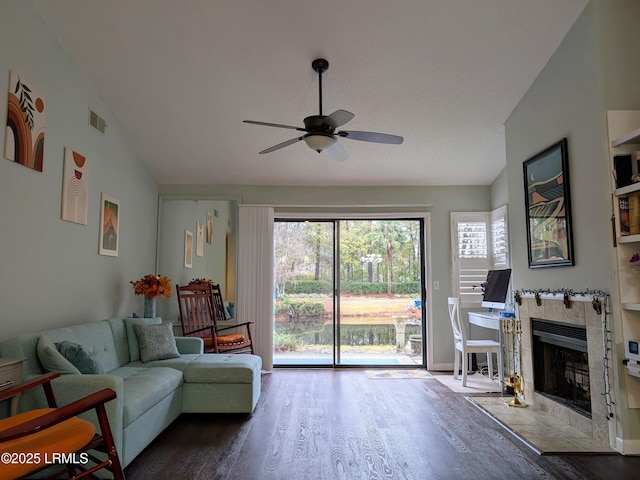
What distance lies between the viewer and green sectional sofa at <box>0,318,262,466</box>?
8.46 ft

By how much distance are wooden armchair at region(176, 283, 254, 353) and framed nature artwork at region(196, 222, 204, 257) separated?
50 centimetres

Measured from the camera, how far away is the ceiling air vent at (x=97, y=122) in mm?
4021

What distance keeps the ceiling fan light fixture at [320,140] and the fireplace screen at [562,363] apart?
8.08 feet

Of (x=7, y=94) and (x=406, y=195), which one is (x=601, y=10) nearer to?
(x=406, y=195)

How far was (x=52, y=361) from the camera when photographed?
2725 mm

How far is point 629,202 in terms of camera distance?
303 cm

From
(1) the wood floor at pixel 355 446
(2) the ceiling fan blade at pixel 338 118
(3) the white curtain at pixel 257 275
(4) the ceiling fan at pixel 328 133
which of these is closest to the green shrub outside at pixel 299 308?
(3) the white curtain at pixel 257 275

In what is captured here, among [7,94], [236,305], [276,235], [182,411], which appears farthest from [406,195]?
[7,94]

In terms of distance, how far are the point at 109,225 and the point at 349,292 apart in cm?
315

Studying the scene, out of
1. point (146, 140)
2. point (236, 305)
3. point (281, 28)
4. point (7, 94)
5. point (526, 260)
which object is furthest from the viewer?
point (236, 305)

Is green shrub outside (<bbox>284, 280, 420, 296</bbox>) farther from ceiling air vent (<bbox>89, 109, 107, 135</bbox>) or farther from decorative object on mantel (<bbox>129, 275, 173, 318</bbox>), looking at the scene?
ceiling air vent (<bbox>89, 109, 107, 135</bbox>)

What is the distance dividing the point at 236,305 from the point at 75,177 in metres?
2.65

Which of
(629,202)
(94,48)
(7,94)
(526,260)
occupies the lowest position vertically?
(526,260)

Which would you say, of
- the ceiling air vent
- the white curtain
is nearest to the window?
the white curtain
